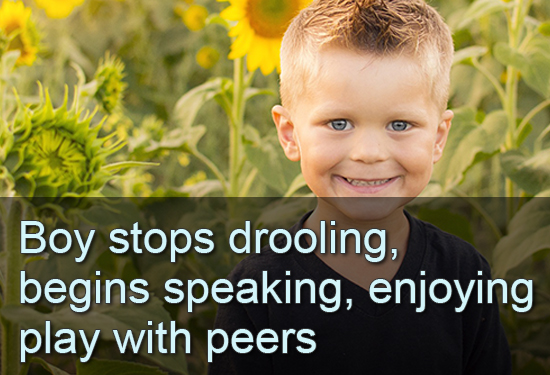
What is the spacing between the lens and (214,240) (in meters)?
1.15

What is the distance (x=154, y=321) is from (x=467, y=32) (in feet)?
2.69

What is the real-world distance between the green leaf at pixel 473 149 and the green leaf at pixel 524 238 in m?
0.11

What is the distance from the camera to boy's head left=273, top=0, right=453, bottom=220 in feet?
2.16

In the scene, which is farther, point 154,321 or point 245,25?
point 245,25

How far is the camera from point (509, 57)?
1.12m

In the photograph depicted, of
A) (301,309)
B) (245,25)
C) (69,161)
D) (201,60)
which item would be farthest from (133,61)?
(301,309)

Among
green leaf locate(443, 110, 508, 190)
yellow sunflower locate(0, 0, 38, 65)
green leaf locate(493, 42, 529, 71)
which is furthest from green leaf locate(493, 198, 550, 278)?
yellow sunflower locate(0, 0, 38, 65)

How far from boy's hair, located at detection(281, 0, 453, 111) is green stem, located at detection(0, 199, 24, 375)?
14.6 inches

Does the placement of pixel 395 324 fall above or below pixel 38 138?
below

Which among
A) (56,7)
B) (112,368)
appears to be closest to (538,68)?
(112,368)

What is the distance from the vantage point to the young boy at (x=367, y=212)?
665 millimetres

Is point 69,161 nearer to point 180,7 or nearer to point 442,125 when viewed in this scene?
point 442,125

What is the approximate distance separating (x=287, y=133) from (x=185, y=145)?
0.46m

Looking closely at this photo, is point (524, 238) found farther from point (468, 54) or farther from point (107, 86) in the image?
point (107, 86)
